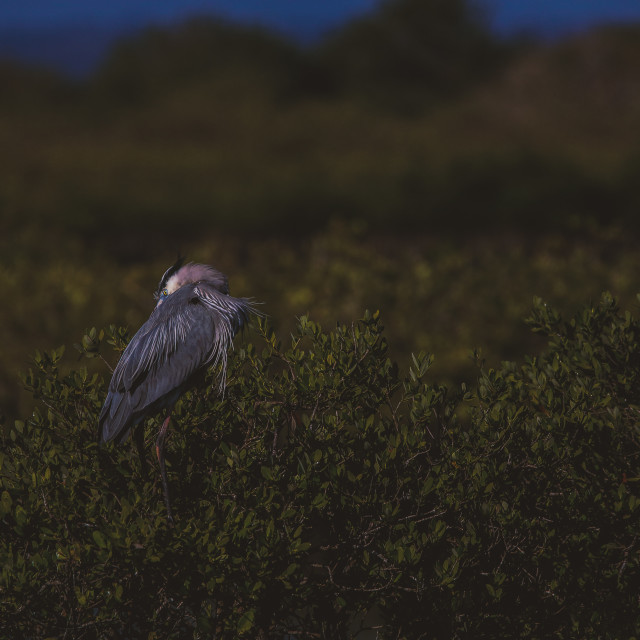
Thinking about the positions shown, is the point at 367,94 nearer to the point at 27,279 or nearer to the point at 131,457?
the point at 27,279

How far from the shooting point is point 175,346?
17.5ft

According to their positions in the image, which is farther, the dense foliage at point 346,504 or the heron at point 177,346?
the heron at point 177,346

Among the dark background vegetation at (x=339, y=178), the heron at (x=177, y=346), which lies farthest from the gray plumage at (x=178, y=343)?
the dark background vegetation at (x=339, y=178)

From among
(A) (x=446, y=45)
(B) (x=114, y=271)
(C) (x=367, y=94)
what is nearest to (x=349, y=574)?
(B) (x=114, y=271)

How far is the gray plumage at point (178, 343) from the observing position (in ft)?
16.7

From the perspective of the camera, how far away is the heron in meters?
5.02

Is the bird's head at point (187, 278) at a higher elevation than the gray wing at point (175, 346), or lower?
higher

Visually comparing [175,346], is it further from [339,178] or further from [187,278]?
[339,178]

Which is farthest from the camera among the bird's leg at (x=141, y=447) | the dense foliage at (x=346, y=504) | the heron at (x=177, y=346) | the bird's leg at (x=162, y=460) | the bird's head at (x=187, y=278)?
the bird's head at (x=187, y=278)

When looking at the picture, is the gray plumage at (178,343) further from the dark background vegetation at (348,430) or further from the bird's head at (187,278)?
the dark background vegetation at (348,430)

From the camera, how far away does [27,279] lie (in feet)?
52.2

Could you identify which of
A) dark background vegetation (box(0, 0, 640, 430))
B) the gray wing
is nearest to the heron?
the gray wing

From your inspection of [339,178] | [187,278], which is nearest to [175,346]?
[187,278]

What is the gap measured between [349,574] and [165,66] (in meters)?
54.4
